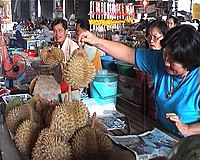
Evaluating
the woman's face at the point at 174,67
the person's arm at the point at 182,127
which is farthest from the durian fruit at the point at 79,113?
the woman's face at the point at 174,67

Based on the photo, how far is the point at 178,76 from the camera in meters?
1.67

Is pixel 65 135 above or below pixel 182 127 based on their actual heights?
above

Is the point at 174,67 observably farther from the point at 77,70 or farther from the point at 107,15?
the point at 107,15

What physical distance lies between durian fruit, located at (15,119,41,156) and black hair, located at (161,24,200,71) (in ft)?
2.58

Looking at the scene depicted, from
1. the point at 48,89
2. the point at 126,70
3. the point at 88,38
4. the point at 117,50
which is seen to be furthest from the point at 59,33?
the point at 48,89

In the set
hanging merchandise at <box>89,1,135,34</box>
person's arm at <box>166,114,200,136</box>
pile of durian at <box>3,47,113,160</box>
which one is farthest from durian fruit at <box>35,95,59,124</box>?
hanging merchandise at <box>89,1,135,34</box>

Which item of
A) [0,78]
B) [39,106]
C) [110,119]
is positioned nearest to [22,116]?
[39,106]

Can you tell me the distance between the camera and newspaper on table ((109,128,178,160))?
1.15 m

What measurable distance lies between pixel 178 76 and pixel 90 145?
89 cm

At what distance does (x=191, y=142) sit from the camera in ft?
1.88

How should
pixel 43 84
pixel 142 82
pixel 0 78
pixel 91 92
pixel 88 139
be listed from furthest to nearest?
1. pixel 142 82
2. pixel 0 78
3. pixel 91 92
4. pixel 43 84
5. pixel 88 139

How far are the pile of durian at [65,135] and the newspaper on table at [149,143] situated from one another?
20 centimetres

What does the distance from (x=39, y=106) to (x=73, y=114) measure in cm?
27

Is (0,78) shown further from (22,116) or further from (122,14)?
(122,14)
